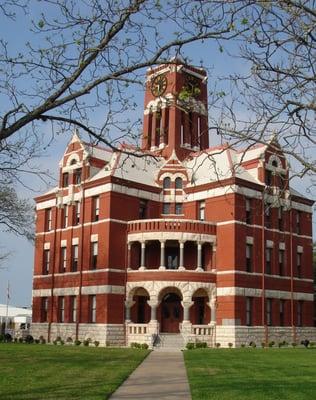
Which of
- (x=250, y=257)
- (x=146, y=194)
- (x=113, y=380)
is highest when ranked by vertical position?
(x=146, y=194)

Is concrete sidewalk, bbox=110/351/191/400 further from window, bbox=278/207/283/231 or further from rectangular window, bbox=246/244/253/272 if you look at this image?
window, bbox=278/207/283/231

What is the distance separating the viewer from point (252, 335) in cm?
4144

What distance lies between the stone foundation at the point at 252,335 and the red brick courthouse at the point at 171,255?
78 mm

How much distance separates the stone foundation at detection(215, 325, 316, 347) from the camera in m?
40.3

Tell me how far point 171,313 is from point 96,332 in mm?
5626

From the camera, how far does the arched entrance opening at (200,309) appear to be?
42.6 meters

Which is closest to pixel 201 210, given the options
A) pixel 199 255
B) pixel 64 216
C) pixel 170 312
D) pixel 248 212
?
pixel 248 212

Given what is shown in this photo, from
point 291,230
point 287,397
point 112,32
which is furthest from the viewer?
point 291,230

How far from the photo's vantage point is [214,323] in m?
41.1

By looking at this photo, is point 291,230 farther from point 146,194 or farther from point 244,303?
point 146,194

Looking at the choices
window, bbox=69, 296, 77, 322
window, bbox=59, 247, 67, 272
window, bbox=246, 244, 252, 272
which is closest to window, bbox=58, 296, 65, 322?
window, bbox=69, 296, 77, 322

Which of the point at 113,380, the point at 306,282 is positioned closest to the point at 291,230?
the point at 306,282

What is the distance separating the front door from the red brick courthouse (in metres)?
0.07

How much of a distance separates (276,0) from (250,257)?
34435 millimetres
